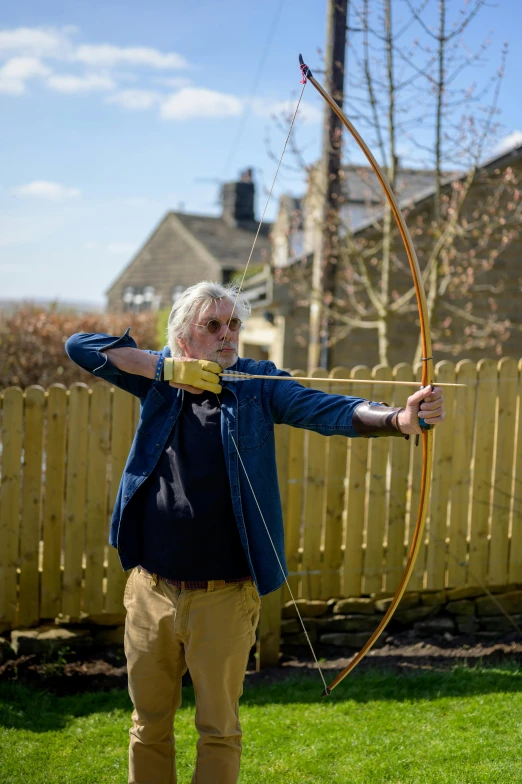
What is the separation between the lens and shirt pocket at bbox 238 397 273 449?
2549mm

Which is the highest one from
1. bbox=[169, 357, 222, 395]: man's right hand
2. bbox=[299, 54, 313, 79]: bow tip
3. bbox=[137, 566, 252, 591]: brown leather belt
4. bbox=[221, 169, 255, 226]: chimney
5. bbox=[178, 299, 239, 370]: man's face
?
bbox=[221, 169, 255, 226]: chimney

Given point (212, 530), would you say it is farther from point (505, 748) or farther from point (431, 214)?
point (431, 214)

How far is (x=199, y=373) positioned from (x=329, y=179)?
15.3 feet

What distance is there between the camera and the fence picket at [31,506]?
13.9 feet

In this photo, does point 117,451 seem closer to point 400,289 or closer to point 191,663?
point 191,663

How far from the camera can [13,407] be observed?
13.9 ft

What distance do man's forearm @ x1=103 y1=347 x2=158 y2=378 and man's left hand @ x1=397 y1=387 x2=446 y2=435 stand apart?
879 millimetres

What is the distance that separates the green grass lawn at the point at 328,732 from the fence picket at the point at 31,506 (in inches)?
20.6

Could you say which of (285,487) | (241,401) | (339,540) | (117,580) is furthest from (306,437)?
(241,401)

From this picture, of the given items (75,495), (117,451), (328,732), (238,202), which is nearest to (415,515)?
(328,732)

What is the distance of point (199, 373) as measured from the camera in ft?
8.10

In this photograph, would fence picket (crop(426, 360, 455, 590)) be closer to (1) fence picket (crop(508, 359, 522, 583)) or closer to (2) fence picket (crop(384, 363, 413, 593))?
(2) fence picket (crop(384, 363, 413, 593))

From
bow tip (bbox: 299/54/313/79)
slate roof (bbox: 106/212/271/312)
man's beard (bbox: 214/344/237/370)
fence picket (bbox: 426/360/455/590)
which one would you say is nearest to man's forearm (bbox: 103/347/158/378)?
man's beard (bbox: 214/344/237/370)

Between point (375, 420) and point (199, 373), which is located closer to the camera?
point (375, 420)
